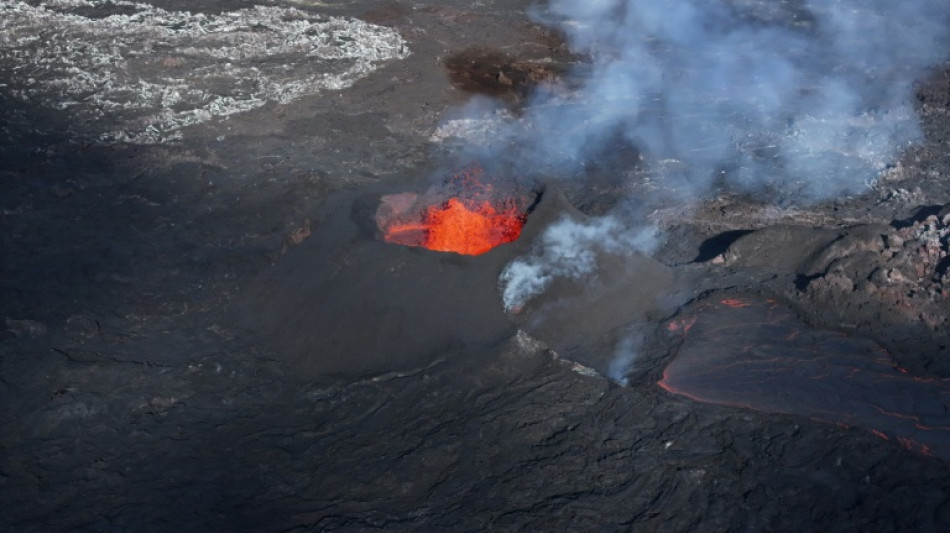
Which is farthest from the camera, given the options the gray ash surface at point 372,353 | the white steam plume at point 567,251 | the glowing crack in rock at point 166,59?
the glowing crack in rock at point 166,59

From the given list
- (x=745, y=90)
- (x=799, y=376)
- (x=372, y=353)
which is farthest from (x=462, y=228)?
(x=745, y=90)

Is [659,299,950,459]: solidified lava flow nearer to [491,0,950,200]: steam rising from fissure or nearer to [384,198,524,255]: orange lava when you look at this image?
[384,198,524,255]: orange lava

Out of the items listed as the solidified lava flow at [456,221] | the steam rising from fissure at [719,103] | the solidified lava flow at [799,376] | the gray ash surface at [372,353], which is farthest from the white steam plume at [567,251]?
the solidified lava flow at [799,376]

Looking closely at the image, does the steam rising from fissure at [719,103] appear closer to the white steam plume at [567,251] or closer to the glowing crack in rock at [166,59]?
Answer: the white steam plume at [567,251]

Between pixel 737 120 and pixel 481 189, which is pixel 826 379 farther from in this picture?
pixel 737 120

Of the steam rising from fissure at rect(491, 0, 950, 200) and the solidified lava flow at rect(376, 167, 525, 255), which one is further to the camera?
the steam rising from fissure at rect(491, 0, 950, 200)

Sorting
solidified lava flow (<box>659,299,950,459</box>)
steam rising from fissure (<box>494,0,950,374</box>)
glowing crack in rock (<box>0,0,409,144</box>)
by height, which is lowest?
solidified lava flow (<box>659,299,950,459</box>)

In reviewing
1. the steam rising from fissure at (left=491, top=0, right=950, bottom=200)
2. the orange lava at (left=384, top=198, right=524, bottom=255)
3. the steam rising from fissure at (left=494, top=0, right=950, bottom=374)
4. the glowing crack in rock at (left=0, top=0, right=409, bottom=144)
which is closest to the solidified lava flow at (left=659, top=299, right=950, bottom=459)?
the steam rising from fissure at (left=494, top=0, right=950, bottom=374)
